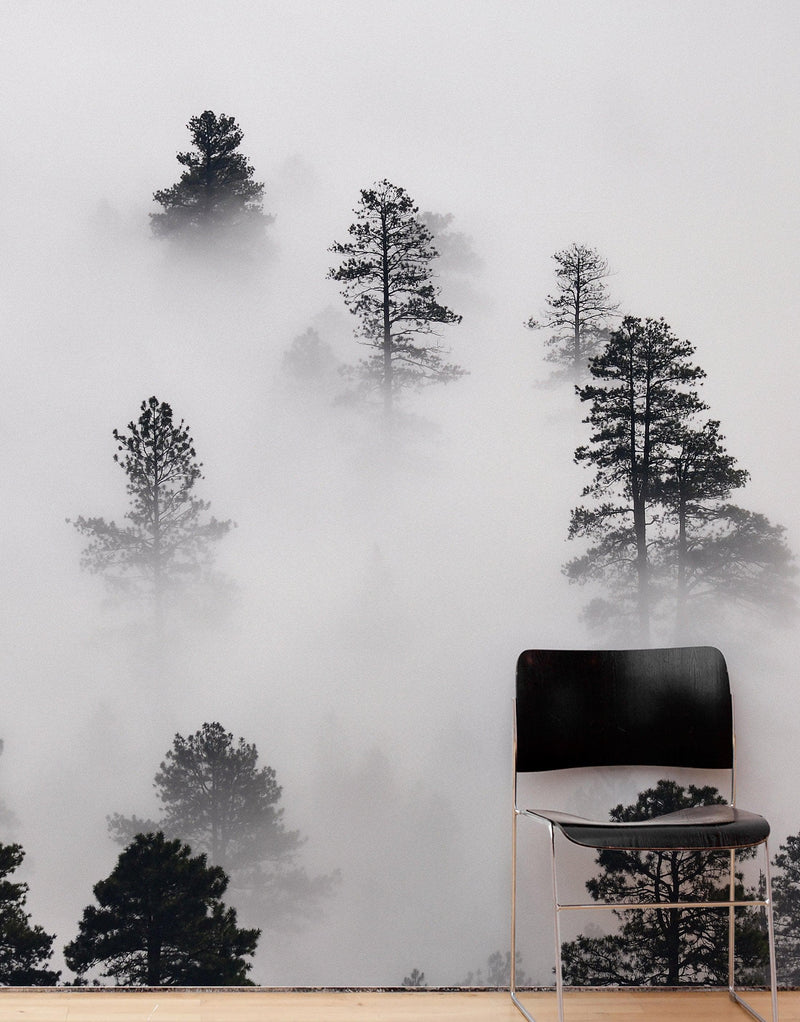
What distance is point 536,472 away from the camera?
88.0 inches

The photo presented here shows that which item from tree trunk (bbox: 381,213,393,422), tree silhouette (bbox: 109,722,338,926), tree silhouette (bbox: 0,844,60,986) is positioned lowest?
tree silhouette (bbox: 0,844,60,986)

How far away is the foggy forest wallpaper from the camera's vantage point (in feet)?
7.03

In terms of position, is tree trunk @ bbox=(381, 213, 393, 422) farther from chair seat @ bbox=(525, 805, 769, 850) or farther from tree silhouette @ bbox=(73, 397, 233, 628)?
chair seat @ bbox=(525, 805, 769, 850)

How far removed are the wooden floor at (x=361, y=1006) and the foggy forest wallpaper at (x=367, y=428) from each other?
54 mm

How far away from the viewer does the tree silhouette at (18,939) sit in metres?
2.08

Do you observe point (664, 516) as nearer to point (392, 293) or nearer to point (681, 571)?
point (681, 571)

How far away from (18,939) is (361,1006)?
875 millimetres

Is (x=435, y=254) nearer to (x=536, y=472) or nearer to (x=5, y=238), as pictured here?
(x=536, y=472)

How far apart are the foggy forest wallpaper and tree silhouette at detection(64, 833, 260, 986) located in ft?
0.09

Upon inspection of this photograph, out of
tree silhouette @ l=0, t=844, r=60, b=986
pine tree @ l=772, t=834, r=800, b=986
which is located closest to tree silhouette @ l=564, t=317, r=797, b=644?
pine tree @ l=772, t=834, r=800, b=986

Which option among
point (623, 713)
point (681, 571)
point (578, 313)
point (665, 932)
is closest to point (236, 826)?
point (623, 713)

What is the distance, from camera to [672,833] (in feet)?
5.51

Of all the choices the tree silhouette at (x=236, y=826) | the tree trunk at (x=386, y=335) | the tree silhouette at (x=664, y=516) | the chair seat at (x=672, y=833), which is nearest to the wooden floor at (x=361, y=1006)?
the tree silhouette at (x=236, y=826)

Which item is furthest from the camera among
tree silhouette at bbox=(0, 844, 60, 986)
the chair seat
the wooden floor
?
tree silhouette at bbox=(0, 844, 60, 986)
